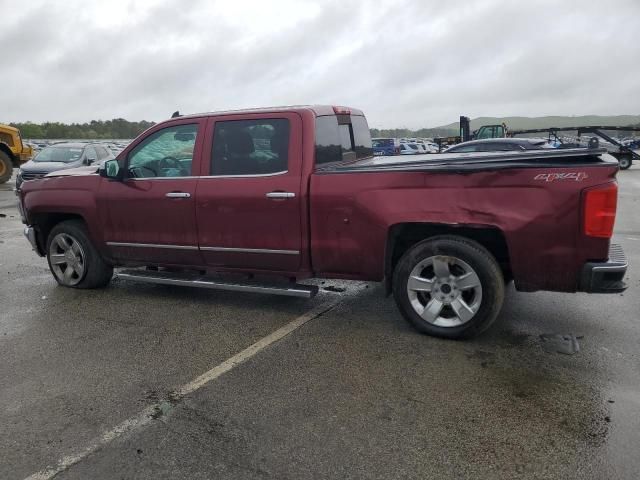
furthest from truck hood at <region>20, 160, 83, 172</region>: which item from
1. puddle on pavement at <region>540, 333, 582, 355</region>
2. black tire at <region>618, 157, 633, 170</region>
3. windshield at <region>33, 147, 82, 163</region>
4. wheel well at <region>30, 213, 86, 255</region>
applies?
black tire at <region>618, 157, 633, 170</region>

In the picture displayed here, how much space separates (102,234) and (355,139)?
285 centimetres

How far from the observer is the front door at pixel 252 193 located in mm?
4785

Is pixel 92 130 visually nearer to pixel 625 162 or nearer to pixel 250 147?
pixel 625 162

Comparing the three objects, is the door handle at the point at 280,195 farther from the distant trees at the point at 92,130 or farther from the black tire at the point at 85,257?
the distant trees at the point at 92,130

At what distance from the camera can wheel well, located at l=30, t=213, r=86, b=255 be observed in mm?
6164

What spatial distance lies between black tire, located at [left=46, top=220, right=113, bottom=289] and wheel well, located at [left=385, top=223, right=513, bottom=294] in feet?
10.7

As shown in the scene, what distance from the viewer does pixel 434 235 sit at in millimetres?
4535

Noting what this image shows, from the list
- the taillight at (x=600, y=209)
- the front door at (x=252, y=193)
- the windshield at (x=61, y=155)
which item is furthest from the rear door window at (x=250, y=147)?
the windshield at (x=61, y=155)

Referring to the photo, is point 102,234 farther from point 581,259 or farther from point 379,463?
point 581,259

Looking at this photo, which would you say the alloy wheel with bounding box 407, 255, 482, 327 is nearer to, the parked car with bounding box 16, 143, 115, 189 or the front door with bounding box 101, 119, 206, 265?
the front door with bounding box 101, 119, 206, 265

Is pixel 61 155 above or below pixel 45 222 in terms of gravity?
above

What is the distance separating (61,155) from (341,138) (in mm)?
13238

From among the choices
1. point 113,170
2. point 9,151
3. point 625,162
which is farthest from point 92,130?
point 113,170

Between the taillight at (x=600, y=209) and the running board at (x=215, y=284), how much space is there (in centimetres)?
225
